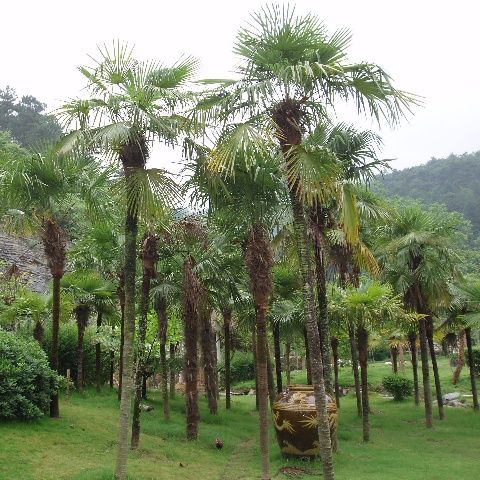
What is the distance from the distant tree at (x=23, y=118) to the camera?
58.3 m

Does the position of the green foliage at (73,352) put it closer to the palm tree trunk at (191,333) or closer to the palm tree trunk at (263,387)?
the palm tree trunk at (191,333)

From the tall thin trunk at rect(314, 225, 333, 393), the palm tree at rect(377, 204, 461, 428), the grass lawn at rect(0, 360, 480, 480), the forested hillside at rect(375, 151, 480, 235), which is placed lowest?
the grass lawn at rect(0, 360, 480, 480)

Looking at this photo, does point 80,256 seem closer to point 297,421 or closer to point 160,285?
point 160,285

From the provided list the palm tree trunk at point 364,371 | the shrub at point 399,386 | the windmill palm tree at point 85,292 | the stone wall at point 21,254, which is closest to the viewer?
the palm tree trunk at point 364,371

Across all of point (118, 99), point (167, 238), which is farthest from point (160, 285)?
point (118, 99)

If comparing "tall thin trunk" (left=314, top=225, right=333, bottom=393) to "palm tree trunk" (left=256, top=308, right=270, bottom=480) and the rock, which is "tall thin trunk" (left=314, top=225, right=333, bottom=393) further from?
the rock

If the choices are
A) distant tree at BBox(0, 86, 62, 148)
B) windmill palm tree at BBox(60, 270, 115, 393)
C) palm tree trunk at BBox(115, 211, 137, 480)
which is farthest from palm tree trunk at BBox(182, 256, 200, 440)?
distant tree at BBox(0, 86, 62, 148)

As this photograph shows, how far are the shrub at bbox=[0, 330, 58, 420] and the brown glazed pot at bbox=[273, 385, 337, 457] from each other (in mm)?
6292

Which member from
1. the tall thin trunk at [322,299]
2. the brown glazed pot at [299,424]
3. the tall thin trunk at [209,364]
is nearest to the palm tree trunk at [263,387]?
the brown glazed pot at [299,424]

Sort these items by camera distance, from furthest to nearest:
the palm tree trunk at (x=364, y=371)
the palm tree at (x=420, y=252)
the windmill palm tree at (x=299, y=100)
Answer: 1. the palm tree at (x=420, y=252)
2. the palm tree trunk at (x=364, y=371)
3. the windmill palm tree at (x=299, y=100)

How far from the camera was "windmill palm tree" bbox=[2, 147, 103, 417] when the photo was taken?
36.9 feet

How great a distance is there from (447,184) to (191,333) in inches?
3075

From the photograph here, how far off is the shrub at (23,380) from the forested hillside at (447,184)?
203 feet

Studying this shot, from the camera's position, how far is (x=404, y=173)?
98938 mm
